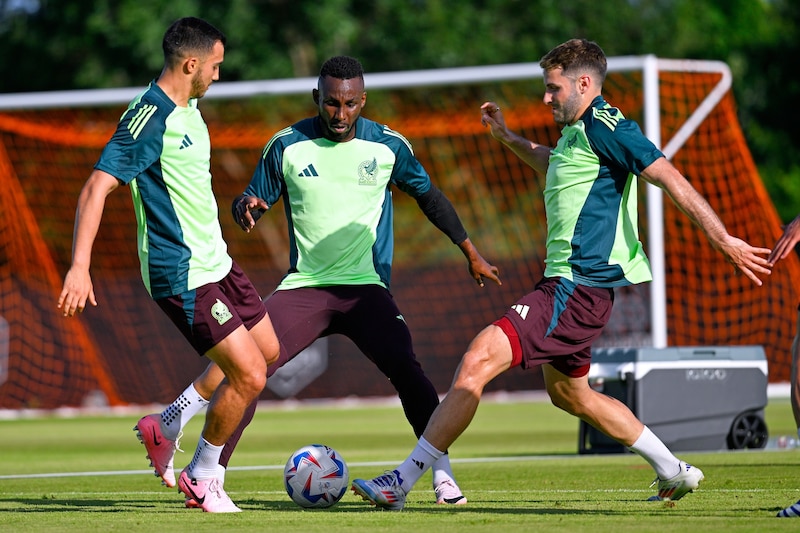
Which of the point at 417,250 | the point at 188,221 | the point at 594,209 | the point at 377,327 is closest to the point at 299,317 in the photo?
the point at 377,327

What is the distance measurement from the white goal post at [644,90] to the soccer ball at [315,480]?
7422mm

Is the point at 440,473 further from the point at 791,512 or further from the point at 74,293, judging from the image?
the point at 74,293

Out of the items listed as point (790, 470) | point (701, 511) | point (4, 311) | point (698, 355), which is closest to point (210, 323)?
point (701, 511)

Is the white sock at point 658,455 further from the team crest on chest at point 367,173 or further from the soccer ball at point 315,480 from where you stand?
the team crest on chest at point 367,173

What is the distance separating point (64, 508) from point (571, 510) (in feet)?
9.12

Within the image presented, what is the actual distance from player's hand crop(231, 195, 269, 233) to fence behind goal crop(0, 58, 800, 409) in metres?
8.09

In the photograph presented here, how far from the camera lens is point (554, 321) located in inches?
258

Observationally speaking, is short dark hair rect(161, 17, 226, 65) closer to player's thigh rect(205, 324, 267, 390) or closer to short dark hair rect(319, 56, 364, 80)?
short dark hair rect(319, 56, 364, 80)

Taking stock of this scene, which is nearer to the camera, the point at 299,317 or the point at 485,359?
the point at 485,359

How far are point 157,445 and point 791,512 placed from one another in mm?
3449

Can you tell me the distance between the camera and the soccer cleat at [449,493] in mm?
7168

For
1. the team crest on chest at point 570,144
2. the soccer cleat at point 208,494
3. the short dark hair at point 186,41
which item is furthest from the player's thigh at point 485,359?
the short dark hair at point 186,41

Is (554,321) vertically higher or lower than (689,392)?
higher

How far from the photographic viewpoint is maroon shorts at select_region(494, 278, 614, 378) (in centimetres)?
648
